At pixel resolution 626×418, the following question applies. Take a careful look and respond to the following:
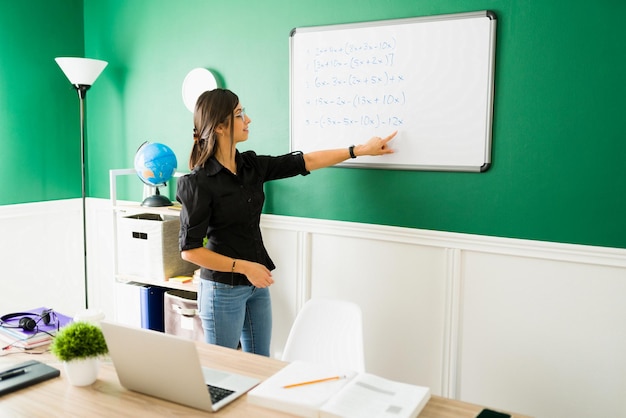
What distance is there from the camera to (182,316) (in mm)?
3082

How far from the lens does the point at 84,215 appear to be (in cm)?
361

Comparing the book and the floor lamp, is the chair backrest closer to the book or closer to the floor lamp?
the book

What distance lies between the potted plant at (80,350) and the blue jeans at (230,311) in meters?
0.73

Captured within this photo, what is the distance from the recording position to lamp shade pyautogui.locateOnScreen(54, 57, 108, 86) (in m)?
3.30

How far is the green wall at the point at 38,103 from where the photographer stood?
3.41 m

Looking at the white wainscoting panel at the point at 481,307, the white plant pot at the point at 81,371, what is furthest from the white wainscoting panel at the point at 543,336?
the white plant pot at the point at 81,371

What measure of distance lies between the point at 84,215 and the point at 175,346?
244 centimetres

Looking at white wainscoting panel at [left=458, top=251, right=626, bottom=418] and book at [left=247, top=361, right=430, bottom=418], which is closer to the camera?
book at [left=247, top=361, right=430, bottom=418]

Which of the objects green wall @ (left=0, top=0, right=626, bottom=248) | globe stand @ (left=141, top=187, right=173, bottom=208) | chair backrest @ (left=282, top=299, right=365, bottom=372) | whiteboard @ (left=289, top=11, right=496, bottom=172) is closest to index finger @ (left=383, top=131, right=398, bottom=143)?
whiteboard @ (left=289, top=11, right=496, bottom=172)

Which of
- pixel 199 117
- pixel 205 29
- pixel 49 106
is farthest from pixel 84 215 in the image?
pixel 199 117

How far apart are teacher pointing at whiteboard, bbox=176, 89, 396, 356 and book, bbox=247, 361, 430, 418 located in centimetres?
73

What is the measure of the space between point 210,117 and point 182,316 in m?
1.24

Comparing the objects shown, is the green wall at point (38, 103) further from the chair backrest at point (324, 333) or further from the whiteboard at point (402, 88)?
the chair backrest at point (324, 333)

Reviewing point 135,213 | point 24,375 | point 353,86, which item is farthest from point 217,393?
point 135,213
